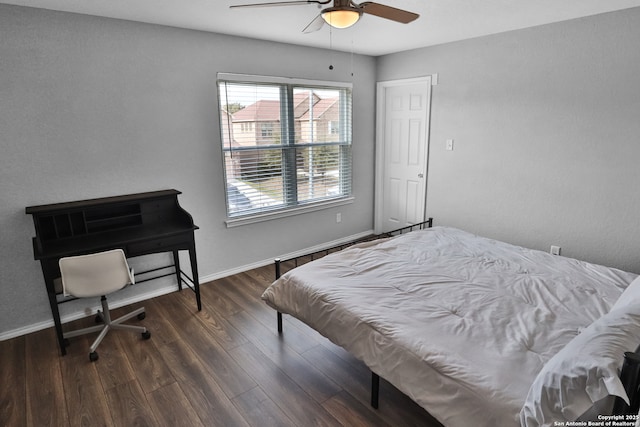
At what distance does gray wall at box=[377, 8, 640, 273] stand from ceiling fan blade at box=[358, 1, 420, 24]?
195 cm

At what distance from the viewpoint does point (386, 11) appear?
2.15m

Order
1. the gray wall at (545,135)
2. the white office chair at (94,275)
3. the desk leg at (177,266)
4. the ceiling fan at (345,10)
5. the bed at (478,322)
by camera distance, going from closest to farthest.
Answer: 1. the bed at (478,322)
2. the ceiling fan at (345,10)
3. the white office chair at (94,275)
4. the gray wall at (545,135)
5. the desk leg at (177,266)

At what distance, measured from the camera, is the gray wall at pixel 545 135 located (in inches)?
121

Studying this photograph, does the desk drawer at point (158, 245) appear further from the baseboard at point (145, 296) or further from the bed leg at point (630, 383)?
the bed leg at point (630, 383)

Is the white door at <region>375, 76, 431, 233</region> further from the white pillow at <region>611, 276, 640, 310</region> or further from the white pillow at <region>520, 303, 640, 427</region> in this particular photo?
the white pillow at <region>520, 303, 640, 427</region>

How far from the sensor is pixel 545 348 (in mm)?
1723

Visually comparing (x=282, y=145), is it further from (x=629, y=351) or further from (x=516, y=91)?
(x=629, y=351)

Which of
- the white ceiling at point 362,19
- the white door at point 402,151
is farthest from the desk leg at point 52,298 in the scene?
the white door at point 402,151

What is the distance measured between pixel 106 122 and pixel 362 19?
7.56 feet

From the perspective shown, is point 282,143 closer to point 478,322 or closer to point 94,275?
point 94,275

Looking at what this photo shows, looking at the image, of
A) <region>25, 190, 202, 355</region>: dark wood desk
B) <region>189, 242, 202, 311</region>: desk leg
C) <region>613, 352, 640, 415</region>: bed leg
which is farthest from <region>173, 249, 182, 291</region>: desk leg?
<region>613, 352, 640, 415</region>: bed leg

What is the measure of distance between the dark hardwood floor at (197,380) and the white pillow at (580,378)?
86 centimetres

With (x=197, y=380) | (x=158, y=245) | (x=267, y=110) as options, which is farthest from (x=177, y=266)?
(x=267, y=110)

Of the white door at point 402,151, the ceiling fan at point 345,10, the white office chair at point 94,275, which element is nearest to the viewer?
the ceiling fan at point 345,10
